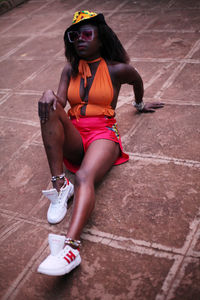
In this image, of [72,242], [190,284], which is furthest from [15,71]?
[190,284]

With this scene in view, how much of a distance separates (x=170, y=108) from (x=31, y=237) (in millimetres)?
1867

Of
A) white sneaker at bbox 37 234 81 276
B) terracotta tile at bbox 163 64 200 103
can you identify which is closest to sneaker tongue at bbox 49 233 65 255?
white sneaker at bbox 37 234 81 276

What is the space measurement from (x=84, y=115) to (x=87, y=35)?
60 cm

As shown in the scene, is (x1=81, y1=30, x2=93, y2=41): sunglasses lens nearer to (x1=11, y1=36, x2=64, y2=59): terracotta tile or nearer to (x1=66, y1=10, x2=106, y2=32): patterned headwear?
(x1=66, y1=10, x2=106, y2=32): patterned headwear

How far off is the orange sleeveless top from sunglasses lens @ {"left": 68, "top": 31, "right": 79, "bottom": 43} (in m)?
0.17

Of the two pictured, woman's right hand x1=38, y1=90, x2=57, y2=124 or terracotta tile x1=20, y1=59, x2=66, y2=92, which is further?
terracotta tile x1=20, y1=59, x2=66, y2=92

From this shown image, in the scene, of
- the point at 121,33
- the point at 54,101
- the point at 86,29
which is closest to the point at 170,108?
the point at 86,29

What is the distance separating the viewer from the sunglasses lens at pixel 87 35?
2580 mm

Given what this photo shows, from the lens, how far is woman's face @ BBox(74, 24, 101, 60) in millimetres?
2592

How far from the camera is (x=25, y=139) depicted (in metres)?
3.46

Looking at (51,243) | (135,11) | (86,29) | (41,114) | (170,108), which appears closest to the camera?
(51,243)

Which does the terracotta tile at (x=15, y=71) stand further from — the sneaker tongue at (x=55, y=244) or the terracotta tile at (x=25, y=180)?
the sneaker tongue at (x=55, y=244)

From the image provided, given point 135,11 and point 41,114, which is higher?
point 41,114

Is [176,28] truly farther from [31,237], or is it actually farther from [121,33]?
[31,237]
